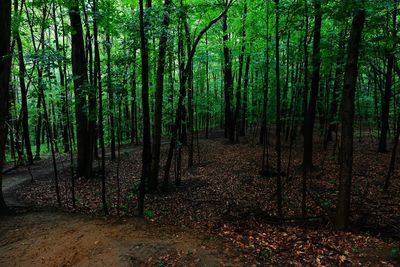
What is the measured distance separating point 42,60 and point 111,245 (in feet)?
18.0

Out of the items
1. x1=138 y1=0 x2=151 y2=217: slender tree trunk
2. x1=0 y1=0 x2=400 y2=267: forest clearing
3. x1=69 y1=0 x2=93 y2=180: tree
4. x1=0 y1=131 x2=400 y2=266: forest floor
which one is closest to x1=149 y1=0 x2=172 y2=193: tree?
x1=0 y1=0 x2=400 y2=267: forest clearing

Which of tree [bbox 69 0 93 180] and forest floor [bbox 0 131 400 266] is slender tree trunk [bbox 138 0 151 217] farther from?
tree [bbox 69 0 93 180]

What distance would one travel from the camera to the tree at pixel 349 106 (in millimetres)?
6516

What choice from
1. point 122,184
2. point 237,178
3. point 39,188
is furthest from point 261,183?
point 39,188

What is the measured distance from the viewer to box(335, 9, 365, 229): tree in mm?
6516

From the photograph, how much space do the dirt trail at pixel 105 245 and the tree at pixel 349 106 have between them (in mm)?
3268

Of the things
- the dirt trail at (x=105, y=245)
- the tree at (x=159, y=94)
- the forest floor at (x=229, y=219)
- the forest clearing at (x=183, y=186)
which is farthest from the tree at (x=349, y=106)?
the tree at (x=159, y=94)

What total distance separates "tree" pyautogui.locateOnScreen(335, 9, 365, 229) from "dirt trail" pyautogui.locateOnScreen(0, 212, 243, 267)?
327 cm

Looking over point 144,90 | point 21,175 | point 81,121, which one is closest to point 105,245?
point 144,90

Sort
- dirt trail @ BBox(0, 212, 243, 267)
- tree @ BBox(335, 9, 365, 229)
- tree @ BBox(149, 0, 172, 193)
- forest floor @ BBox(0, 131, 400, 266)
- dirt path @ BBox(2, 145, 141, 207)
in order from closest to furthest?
1. dirt trail @ BBox(0, 212, 243, 267)
2. forest floor @ BBox(0, 131, 400, 266)
3. tree @ BBox(335, 9, 365, 229)
4. tree @ BBox(149, 0, 172, 193)
5. dirt path @ BBox(2, 145, 141, 207)

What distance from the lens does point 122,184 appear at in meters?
13.5

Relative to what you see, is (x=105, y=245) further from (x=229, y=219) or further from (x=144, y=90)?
(x=229, y=219)

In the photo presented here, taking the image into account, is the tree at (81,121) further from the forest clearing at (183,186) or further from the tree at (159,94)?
the tree at (159,94)

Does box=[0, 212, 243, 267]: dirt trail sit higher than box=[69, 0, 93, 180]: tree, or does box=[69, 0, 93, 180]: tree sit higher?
box=[69, 0, 93, 180]: tree
